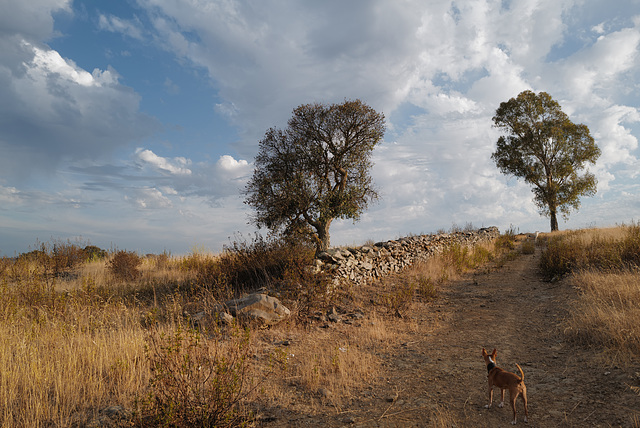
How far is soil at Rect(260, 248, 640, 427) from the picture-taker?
4.39 metres

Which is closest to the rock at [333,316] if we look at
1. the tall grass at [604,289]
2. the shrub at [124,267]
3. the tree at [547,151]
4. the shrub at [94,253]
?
the tall grass at [604,289]

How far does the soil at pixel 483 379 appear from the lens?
14.4 feet

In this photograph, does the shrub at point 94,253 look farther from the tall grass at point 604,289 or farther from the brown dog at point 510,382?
the tall grass at point 604,289

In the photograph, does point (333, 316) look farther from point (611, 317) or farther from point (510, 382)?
point (611, 317)

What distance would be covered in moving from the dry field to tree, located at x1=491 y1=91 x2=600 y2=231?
74.3 ft

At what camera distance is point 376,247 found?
46.5 ft

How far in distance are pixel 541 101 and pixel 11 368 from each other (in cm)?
3939

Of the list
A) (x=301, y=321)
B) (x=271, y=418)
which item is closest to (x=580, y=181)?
(x=301, y=321)

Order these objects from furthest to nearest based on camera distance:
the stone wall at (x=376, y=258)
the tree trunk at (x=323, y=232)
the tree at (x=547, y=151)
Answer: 1. the tree at (x=547, y=151)
2. the tree trunk at (x=323, y=232)
3. the stone wall at (x=376, y=258)

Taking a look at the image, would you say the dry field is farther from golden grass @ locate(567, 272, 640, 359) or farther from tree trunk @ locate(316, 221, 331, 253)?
tree trunk @ locate(316, 221, 331, 253)

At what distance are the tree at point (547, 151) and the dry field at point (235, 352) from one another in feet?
74.3

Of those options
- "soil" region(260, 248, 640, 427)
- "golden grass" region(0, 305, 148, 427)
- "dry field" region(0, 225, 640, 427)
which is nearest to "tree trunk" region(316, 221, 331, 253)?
"dry field" region(0, 225, 640, 427)

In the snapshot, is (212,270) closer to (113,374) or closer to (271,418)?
(113,374)

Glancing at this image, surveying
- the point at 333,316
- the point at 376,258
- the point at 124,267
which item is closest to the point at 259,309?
the point at 333,316
